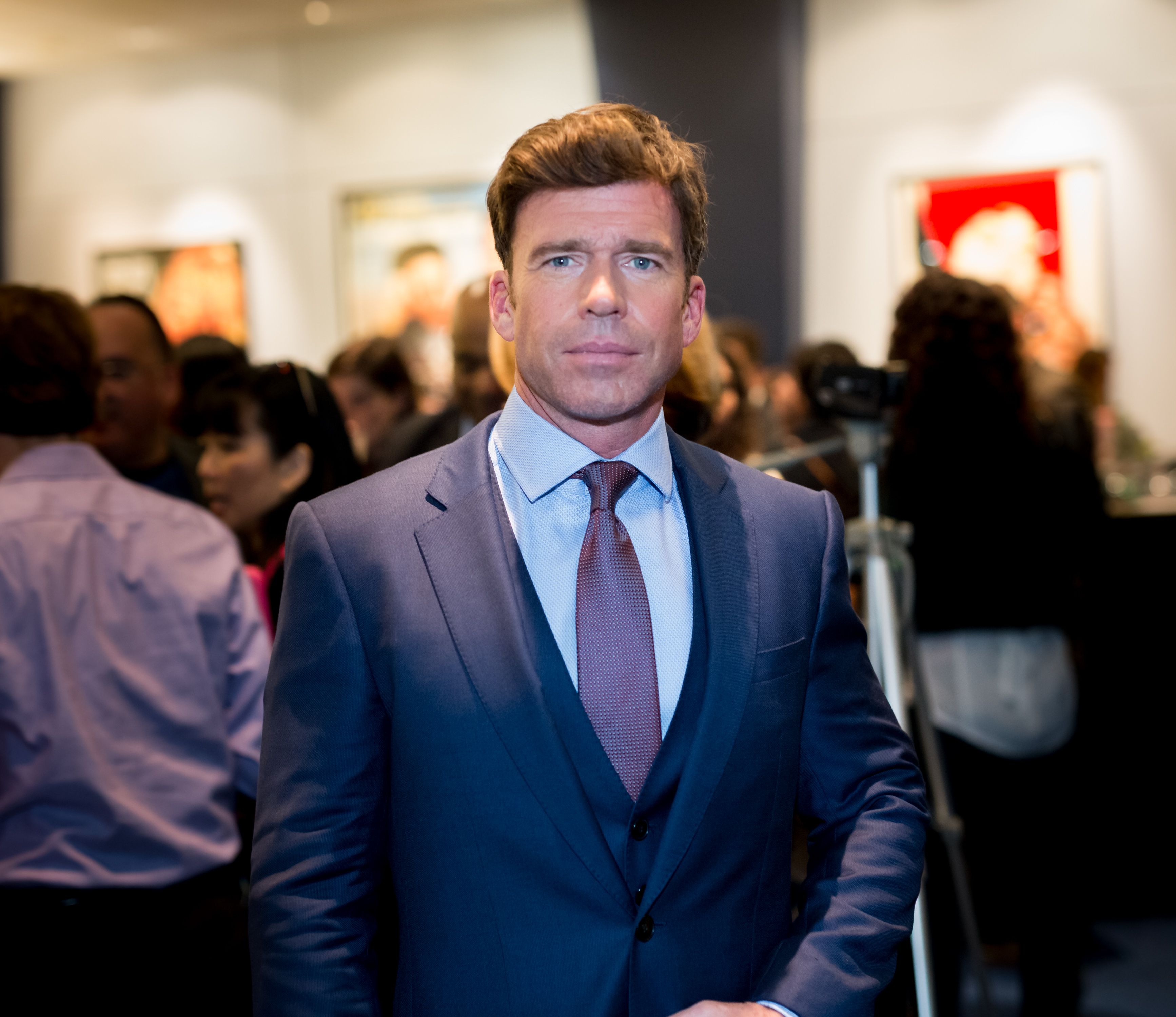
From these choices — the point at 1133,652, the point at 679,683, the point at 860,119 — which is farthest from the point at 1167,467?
the point at 679,683

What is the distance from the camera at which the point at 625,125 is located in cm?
131

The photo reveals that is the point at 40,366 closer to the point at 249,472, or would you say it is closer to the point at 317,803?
the point at 249,472

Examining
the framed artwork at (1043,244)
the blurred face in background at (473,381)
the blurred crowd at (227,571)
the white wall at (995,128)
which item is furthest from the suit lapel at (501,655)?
the white wall at (995,128)

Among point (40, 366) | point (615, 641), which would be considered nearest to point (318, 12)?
point (40, 366)

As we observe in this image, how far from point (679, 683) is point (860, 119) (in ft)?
21.1

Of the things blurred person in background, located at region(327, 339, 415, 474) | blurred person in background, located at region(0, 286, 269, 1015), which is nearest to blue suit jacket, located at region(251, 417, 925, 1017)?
blurred person in background, located at region(0, 286, 269, 1015)

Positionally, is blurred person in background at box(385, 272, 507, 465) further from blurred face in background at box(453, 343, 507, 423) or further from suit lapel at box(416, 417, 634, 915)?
suit lapel at box(416, 417, 634, 915)

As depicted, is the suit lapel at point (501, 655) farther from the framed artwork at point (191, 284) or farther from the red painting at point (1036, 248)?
the framed artwork at point (191, 284)

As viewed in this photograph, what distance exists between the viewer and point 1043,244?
6.72 meters

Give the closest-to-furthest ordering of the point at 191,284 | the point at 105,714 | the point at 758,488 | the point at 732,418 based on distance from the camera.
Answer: the point at 758,488, the point at 105,714, the point at 732,418, the point at 191,284

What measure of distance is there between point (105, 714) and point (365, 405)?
2.23 meters

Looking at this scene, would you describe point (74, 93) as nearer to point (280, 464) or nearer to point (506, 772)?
point (280, 464)

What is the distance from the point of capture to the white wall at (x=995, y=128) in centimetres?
662

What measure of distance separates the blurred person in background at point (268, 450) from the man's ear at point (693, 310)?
3.56 ft
